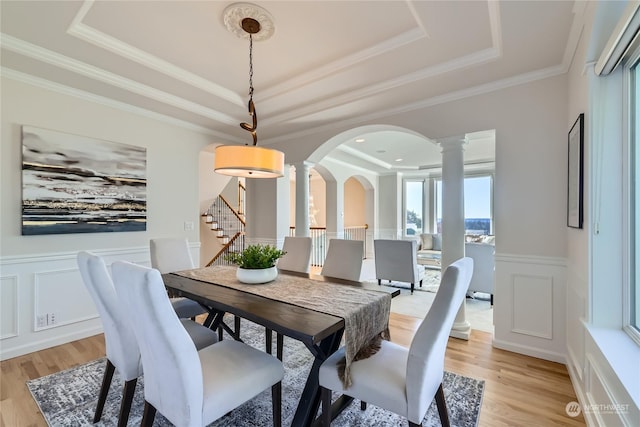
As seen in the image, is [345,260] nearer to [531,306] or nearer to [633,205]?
[531,306]

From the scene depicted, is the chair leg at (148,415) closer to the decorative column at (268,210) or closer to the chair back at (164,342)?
the chair back at (164,342)

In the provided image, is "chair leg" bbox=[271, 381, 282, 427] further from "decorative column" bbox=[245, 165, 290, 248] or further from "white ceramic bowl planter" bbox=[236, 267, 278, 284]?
"decorative column" bbox=[245, 165, 290, 248]

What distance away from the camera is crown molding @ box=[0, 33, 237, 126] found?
2.29 metres

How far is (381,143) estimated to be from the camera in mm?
5500

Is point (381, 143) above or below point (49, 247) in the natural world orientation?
above

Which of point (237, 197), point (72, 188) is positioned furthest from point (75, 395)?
point (237, 197)

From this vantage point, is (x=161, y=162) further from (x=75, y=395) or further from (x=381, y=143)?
(x=381, y=143)

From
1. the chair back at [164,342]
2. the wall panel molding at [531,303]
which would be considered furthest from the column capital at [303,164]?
the chair back at [164,342]

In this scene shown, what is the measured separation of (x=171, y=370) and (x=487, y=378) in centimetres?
229

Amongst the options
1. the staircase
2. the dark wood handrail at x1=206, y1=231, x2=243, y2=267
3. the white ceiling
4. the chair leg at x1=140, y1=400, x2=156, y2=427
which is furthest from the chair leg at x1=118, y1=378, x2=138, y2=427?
the staircase

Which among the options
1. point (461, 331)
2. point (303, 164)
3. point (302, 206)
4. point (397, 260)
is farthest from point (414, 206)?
point (461, 331)

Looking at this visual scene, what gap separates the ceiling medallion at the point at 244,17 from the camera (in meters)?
1.99

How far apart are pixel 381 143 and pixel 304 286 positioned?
13.2 feet

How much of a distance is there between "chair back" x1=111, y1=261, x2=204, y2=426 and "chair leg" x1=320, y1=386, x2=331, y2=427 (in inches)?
23.8
